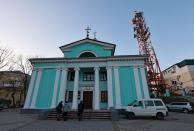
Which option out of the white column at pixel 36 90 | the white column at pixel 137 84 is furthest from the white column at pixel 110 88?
the white column at pixel 36 90

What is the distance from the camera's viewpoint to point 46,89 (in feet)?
63.3

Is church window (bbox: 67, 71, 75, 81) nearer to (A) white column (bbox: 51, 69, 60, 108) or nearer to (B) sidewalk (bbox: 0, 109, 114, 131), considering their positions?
(A) white column (bbox: 51, 69, 60, 108)

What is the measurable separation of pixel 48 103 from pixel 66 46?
833cm

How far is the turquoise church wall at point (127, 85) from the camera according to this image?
1802 centimetres

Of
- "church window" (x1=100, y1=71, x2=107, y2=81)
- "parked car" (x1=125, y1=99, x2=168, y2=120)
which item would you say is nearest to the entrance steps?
"parked car" (x1=125, y1=99, x2=168, y2=120)

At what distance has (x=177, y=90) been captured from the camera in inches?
1801

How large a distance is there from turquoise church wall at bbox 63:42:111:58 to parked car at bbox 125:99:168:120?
31.4 feet

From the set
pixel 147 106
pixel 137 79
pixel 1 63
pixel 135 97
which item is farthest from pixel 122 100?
pixel 1 63

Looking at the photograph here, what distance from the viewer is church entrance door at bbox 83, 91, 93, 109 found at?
2011cm

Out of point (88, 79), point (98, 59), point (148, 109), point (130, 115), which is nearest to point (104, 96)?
point (88, 79)

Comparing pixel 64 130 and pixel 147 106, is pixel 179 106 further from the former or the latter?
pixel 64 130

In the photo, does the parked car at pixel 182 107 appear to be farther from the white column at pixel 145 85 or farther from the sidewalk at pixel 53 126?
the sidewalk at pixel 53 126

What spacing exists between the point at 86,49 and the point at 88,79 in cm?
427

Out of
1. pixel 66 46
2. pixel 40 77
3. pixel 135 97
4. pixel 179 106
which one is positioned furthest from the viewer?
pixel 179 106
